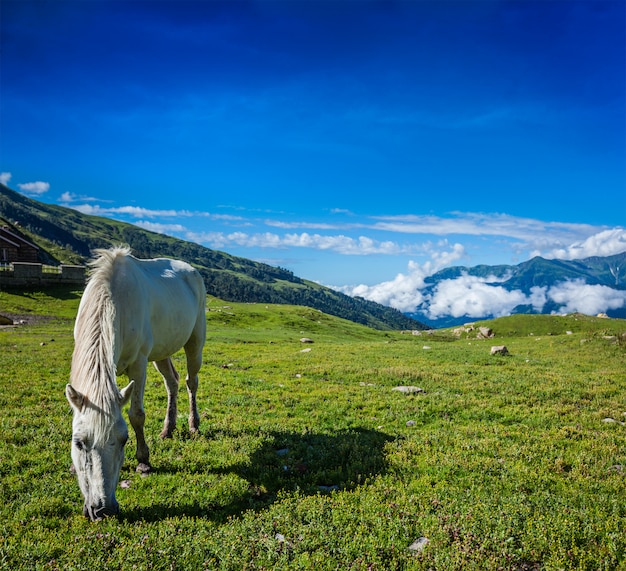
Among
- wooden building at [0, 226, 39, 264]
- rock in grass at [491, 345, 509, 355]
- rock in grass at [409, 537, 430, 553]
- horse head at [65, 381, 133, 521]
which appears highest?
wooden building at [0, 226, 39, 264]

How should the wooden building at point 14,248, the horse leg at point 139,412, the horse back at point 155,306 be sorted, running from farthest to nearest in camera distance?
the wooden building at point 14,248, the horse leg at point 139,412, the horse back at point 155,306

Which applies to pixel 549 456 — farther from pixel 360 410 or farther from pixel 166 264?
pixel 166 264

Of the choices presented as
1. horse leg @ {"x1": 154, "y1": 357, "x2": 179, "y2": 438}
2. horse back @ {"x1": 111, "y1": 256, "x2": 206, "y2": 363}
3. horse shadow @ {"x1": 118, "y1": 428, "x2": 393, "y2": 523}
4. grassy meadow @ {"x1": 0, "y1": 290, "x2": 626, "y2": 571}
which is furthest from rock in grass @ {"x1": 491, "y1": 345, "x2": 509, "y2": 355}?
horse leg @ {"x1": 154, "y1": 357, "x2": 179, "y2": 438}

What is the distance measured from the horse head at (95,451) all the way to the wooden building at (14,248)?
90.6m

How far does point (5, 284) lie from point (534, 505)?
61590mm

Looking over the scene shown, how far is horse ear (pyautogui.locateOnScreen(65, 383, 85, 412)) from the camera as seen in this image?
5.48 metres

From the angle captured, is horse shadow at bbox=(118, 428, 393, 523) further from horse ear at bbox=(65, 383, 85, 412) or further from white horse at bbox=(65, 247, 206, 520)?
horse ear at bbox=(65, 383, 85, 412)

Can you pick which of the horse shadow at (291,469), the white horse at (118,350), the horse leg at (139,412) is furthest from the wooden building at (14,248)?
the horse shadow at (291,469)

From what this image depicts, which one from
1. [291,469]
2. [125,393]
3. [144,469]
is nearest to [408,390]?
[291,469]

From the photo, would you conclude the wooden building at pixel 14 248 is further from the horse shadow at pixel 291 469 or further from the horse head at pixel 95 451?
the horse head at pixel 95 451

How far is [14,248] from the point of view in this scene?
77.9 metres

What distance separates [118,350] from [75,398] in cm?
130

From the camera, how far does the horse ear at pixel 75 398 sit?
5480mm

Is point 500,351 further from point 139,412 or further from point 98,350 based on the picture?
point 98,350
